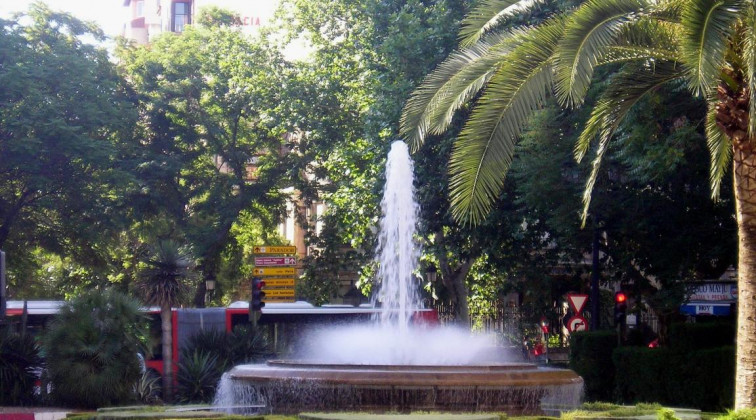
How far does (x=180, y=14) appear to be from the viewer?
3221 inches

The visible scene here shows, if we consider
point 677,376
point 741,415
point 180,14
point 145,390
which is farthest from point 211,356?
point 180,14

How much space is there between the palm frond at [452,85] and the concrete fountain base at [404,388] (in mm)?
3478

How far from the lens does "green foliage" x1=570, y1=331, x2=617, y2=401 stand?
2566 cm

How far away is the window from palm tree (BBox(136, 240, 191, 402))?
186 ft

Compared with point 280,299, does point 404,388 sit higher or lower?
higher

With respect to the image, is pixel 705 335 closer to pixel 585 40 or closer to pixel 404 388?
pixel 585 40

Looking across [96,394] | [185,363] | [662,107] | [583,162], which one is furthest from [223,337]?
[662,107]

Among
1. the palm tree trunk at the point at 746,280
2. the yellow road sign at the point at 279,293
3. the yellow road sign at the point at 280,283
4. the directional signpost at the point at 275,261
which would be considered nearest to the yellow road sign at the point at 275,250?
the directional signpost at the point at 275,261

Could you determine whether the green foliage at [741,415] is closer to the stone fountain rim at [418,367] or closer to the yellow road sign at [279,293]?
the stone fountain rim at [418,367]

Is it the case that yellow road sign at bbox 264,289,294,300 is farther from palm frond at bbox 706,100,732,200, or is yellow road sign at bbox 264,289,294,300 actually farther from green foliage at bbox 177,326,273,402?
palm frond at bbox 706,100,732,200

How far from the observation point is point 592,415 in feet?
35.6

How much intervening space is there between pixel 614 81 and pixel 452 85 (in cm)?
239

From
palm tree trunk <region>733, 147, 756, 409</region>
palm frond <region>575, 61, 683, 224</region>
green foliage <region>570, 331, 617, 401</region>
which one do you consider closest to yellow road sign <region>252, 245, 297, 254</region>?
green foliage <region>570, 331, 617, 401</region>

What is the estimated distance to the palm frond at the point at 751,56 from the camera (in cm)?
1068
